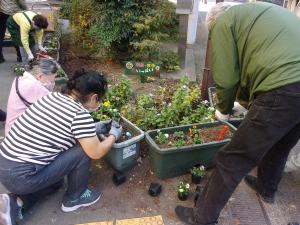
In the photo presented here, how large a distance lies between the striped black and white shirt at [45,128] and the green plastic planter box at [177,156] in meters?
0.84

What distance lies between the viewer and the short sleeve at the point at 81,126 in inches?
102

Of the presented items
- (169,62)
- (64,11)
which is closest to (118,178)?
(169,62)

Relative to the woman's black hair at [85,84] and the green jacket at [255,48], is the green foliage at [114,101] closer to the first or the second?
the woman's black hair at [85,84]

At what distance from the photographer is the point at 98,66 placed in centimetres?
604

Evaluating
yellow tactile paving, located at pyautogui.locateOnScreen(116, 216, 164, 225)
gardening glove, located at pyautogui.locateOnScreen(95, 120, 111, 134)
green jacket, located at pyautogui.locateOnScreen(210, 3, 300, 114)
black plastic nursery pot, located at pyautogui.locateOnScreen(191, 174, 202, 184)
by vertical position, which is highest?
green jacket, located at pyautogui.locateOnScreen(210, 3, 300, 114)

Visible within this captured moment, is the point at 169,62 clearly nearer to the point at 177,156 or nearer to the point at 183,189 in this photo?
the point at 177,156

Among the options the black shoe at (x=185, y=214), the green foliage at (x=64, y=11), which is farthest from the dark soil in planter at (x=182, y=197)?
the green foliage at (x=64, y=11)

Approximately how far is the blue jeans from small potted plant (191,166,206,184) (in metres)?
1.11

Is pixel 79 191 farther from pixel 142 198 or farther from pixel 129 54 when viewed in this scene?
pixel 129 54

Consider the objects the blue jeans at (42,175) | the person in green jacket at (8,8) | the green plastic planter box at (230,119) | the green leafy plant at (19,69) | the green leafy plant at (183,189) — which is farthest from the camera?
the person in green jacket at (8,8)

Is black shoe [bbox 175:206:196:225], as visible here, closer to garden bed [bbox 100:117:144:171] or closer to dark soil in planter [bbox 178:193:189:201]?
dark soil in planter [bbox 178:193:189:201]

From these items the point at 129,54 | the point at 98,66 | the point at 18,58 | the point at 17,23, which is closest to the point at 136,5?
the point at 129,54

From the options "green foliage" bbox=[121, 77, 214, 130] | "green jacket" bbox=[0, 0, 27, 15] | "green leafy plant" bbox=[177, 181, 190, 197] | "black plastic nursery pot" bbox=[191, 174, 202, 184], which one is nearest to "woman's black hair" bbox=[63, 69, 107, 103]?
"green foliage" bbox=[121, 77, 214, 130]

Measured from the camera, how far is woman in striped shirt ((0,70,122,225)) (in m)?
2.59
